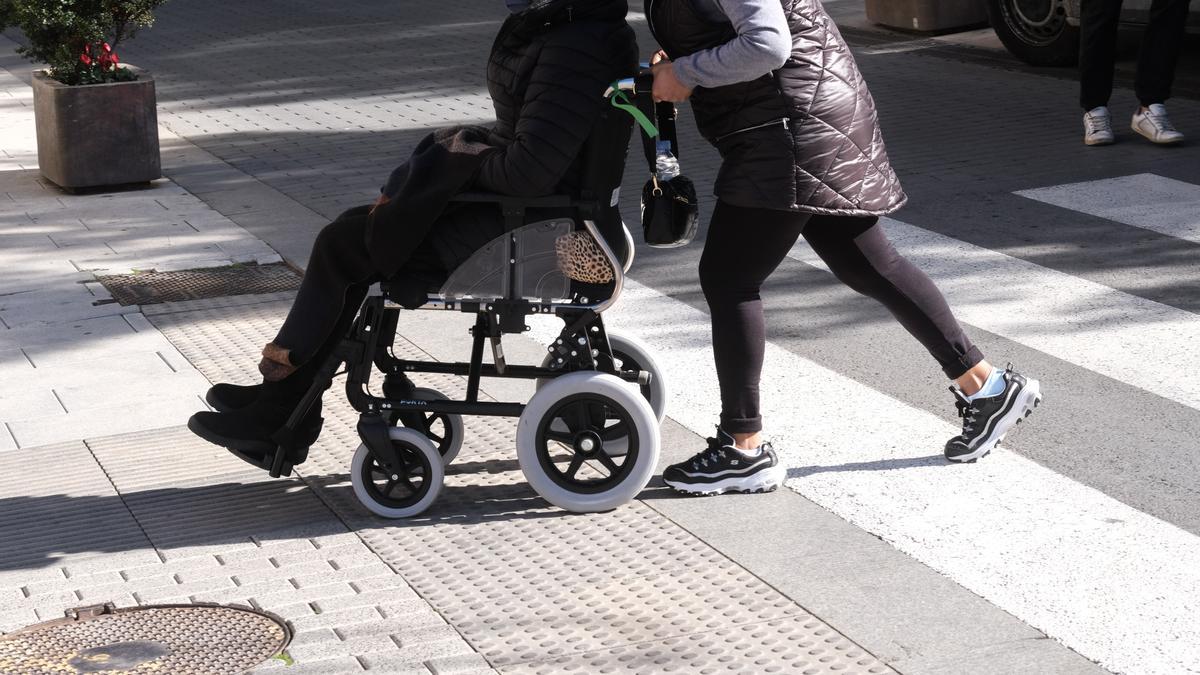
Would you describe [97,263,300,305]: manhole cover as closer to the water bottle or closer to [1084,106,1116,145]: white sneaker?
the water bottle

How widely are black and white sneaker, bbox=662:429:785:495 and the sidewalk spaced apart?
18cm

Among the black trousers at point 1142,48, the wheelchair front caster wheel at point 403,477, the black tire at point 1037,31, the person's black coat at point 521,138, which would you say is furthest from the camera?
the black tire at point 1037,31

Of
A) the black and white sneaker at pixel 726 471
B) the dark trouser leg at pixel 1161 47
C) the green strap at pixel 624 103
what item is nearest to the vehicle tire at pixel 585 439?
the black and white sneaker at pixel 726 471

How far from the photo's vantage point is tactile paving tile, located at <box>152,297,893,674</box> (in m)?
3.64

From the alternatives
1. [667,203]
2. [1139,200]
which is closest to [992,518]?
[667,203]

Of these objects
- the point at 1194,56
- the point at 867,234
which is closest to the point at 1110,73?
the point at 1194,56

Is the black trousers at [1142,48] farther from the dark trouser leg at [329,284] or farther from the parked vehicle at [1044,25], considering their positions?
the dark trouser leg at [329,284]

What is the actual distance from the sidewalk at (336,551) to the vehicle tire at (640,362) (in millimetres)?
472

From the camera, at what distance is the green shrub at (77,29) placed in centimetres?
868

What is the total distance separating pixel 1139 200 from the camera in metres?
8.02

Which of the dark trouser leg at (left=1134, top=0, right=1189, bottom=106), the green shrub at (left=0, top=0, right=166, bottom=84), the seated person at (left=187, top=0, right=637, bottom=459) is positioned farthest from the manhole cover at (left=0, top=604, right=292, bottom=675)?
the dark trouser leg at (left=1134, top=0, right=1189, bottom=106)

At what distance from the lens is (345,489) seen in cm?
477

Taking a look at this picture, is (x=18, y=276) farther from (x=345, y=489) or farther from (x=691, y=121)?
(x=691, y=121)

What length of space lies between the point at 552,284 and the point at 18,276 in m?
3.77
